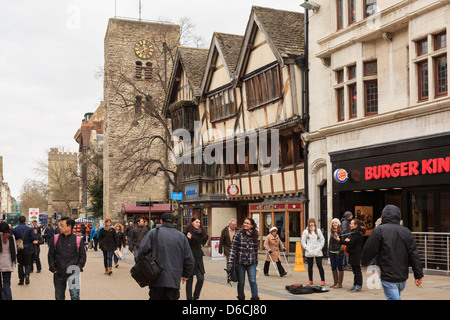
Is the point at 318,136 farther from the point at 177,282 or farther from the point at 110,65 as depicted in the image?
the point at 110,65

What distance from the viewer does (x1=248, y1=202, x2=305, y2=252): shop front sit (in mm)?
25297

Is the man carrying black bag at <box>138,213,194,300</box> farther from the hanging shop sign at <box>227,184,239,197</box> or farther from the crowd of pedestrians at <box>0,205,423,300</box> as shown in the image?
the hanging shop sign at <box>227,184,239,197</box>

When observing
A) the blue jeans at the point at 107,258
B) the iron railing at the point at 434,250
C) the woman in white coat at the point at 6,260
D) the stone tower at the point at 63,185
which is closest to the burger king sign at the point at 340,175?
the iron railing at the point at 434,250

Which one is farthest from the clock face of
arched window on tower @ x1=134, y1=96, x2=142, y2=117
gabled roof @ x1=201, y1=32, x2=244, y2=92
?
gabled roof @ x1=201, y1=32, x2=244, y2=92

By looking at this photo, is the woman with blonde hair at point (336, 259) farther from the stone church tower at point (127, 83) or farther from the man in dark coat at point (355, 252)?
the stone church tower at point (127, 83)

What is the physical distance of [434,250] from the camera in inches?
718

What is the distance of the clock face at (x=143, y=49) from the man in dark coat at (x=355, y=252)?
4469cm

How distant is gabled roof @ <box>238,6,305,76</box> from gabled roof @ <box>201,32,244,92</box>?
6.63 ft

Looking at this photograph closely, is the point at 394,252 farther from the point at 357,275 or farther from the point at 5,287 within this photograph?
the point at 5,287

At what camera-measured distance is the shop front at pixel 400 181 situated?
719 inches

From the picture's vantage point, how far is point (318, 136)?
24.1m

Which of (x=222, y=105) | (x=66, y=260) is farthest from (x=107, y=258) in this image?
(x=222, y=105)
